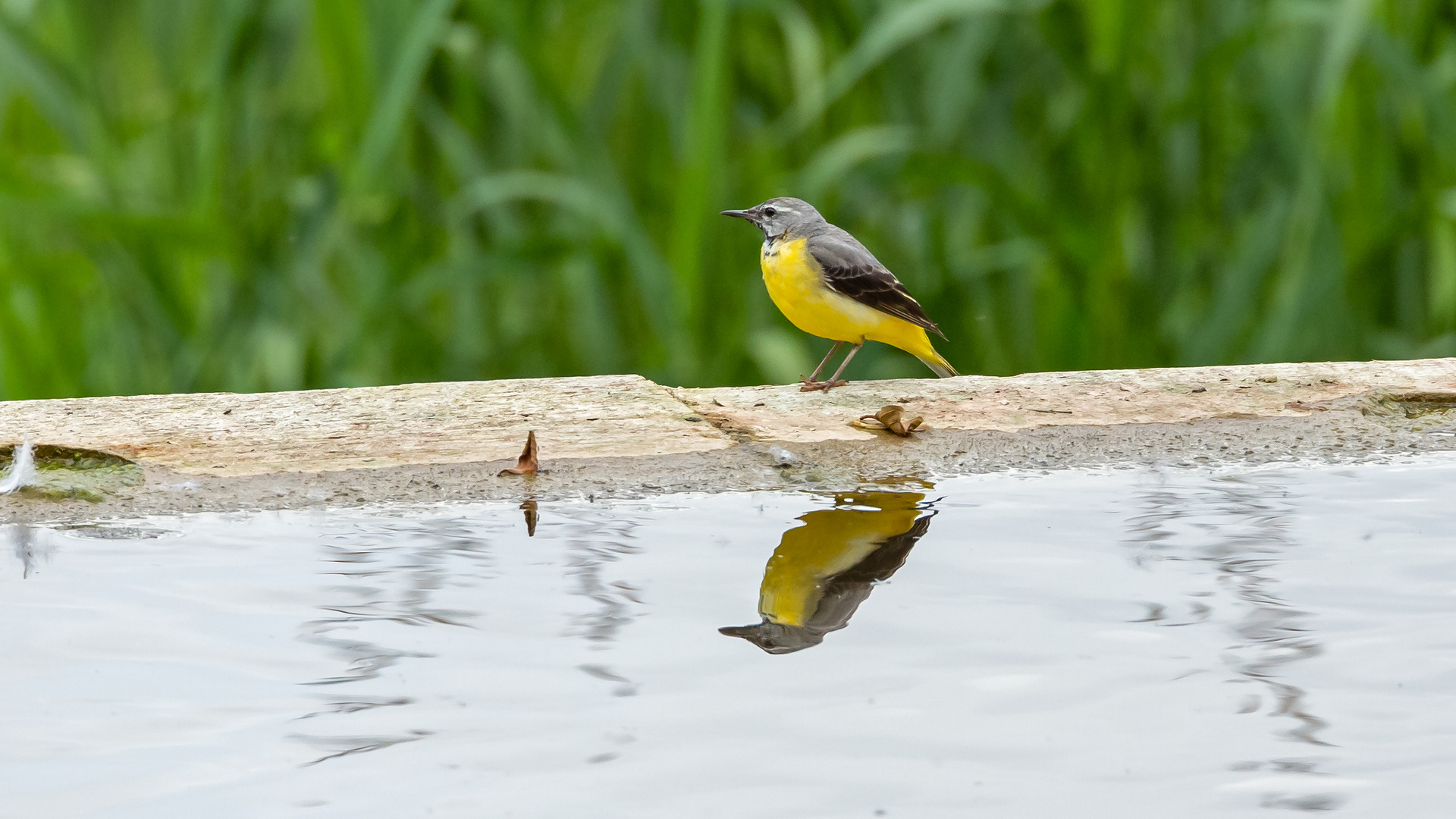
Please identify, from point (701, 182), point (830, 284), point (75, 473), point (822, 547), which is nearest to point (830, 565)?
point (822, 547)

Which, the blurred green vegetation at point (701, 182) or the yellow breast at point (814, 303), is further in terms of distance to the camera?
the blurred green vegetation at point (701, 182)

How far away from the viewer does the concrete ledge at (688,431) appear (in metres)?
1.99

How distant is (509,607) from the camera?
5.09 feet

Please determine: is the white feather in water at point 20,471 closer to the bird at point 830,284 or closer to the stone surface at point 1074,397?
the stone surface at point 1074,397

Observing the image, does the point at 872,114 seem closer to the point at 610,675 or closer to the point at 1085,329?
the point at 1085,329

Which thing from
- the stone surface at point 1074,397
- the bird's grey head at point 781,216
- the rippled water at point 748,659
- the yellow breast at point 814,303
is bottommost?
the rippled water at point 748,659

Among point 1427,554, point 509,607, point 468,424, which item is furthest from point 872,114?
point 509,607

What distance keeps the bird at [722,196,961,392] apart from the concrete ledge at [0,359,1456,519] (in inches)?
13.7

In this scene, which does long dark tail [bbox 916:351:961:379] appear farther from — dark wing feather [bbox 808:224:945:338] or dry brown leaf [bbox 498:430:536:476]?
dry brown leaf [bbox 498:430:536:476]

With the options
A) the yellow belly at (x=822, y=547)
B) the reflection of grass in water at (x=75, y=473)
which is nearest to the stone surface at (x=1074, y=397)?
the yellow belly at (x=822, y=547)

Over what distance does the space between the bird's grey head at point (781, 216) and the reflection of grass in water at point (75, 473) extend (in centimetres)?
135

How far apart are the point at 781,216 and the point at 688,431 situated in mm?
900

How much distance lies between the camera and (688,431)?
2.19m

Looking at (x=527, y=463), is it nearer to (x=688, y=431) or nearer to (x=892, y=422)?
(x=688, y=431)
